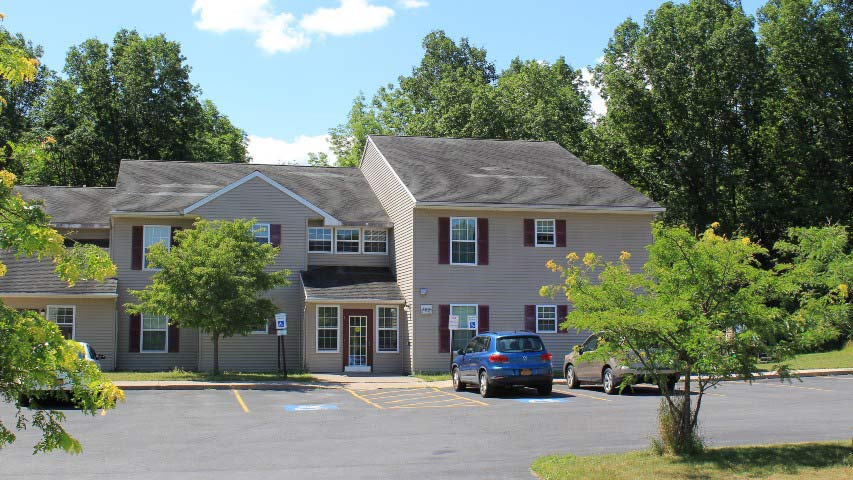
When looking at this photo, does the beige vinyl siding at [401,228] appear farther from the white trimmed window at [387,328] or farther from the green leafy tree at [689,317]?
the green leafy tree at [689,317]

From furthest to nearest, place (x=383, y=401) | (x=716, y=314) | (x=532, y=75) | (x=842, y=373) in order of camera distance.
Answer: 1. (x=532, y=75)
2. (x=842, y=373)
3. (x=383, y=401)
4. (x=716, y=314)

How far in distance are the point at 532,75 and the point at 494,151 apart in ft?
73.9

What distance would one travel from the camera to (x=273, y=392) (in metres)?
23.2

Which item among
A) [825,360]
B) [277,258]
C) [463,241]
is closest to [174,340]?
[277,258]

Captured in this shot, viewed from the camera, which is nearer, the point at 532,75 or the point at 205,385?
the point at 205,385

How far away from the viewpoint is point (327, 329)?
30344 mm

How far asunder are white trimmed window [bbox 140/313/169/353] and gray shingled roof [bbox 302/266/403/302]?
5.33 metres

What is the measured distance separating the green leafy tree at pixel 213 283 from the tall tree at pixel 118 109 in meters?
24.9

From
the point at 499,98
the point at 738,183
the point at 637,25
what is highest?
the point at 637,25

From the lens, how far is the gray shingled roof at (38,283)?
28688 mm

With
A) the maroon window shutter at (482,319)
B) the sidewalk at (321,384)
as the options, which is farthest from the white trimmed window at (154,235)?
the maroon window shutter at (482,319)

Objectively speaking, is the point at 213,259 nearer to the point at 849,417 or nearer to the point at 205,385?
the point at 205,385

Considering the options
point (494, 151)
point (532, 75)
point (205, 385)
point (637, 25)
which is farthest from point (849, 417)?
point (532, 75)

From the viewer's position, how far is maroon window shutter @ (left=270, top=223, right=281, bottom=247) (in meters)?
31.1
